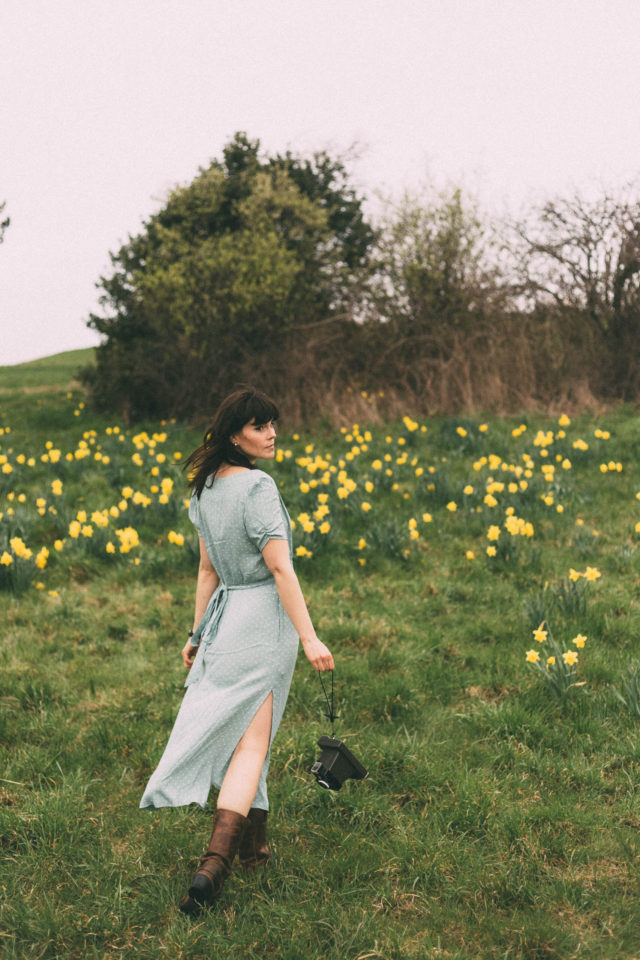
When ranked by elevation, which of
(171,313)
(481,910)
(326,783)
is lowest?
(481,910)

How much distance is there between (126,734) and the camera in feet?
12.1

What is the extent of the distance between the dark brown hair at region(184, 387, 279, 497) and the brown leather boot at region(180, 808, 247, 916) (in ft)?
3.73

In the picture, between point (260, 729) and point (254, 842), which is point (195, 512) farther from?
point (254, 842)

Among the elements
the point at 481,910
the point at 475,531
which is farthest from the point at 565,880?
the point at 475,531

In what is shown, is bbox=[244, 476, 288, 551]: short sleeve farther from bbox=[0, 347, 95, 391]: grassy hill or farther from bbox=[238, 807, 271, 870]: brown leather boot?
bbox=[0, 347, 95, 391]: grassy hill

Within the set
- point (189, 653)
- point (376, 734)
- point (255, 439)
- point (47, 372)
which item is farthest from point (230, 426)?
point (47, 372)

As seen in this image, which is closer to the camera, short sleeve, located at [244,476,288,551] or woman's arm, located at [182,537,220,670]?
short sleeve, located at [244,476,288,551]

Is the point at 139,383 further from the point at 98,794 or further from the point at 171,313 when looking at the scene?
the point at 98,794

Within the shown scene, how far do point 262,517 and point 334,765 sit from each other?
0.92 metres

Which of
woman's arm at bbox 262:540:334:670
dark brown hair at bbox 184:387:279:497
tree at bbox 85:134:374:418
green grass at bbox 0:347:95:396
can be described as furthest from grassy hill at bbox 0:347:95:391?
woman's arm at bbox 262:540:334:670

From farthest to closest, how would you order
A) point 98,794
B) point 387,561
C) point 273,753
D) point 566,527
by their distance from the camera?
point 566,527, point 387,561, point 273,753, point 98,794

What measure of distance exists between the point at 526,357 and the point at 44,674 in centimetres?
875

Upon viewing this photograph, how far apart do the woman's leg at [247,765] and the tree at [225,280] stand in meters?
9.31

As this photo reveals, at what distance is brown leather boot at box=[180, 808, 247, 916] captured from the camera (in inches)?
94.4
